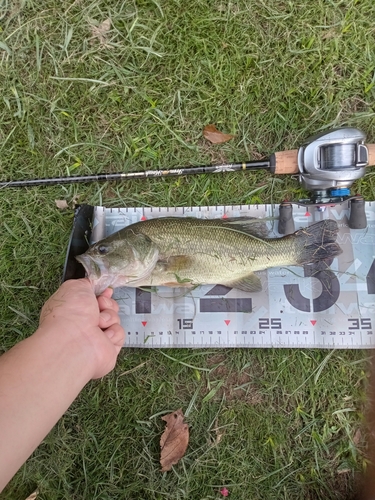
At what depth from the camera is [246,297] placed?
136 inches

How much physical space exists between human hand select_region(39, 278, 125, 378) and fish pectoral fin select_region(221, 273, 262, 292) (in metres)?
1.00

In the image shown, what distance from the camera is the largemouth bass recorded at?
3.10 meters

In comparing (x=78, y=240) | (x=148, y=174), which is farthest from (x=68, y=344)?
Result: (x=148, y=174)

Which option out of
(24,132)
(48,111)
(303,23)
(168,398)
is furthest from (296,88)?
(168,398)

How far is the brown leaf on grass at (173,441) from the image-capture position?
3309mm

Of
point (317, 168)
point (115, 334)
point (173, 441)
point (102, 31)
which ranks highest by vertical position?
point (102, 31)

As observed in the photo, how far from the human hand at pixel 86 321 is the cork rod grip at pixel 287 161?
69.7 inches

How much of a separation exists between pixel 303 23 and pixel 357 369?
3.02 m

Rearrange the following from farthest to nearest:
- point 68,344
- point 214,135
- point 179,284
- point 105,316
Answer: point 214,135 → point 179,284 → point 105,316 → point 68,344

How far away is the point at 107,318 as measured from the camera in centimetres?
289

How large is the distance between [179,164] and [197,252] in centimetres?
89

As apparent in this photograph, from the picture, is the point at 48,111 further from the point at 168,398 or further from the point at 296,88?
the point at 168,398

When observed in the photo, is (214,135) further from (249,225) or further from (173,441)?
(173,441)

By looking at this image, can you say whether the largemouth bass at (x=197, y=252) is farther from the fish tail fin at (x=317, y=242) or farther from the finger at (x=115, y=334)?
the finger at (x=115, y=334)
